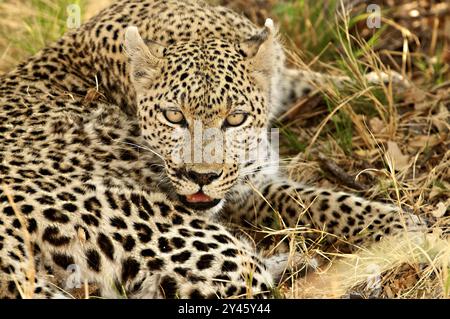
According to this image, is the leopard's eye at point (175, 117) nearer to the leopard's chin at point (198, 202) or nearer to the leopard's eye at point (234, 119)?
the leopard's eye at point (234, 119)

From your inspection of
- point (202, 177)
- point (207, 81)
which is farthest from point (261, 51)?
point (202, 177)

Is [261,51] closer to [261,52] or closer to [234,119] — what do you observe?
[261,52]

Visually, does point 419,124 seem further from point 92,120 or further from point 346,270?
point 92,120

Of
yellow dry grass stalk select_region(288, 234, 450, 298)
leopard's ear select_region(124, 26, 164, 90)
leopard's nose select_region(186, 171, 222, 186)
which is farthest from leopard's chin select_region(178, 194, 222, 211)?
leopard's ear select_region(124, 26, 164, 90)

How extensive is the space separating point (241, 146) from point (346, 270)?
44.9 inches

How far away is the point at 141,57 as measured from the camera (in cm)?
659

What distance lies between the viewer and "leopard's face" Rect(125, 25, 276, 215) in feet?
20.3

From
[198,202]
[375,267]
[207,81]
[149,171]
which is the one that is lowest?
[375,267]

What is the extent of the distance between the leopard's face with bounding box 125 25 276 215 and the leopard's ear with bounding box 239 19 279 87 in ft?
0.16

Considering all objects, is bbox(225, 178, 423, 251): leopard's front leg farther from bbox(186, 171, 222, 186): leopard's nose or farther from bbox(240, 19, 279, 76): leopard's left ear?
bbox(240, 19, 279, 76): leopard's left ear

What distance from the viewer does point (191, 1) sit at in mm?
7660

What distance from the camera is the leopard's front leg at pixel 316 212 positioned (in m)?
6.88

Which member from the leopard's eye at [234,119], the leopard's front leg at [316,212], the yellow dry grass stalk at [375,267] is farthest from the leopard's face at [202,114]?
Result: the yellow dry grass stalk at [375,267]
